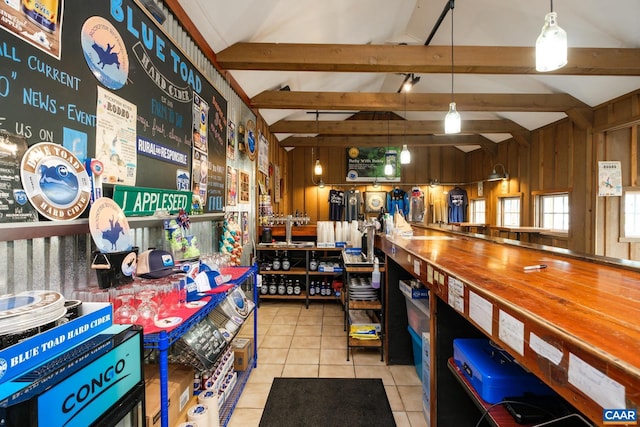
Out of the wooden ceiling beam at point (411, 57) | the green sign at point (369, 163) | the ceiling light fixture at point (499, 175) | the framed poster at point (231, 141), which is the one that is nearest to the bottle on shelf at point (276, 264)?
the framed poster at point (231, 141)

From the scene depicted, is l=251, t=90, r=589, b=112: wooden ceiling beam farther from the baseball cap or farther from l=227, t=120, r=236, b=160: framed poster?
the baseball cap

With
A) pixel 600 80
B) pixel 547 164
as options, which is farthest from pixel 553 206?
pixel 600 80

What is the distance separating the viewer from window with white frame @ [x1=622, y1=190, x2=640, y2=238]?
191 inches

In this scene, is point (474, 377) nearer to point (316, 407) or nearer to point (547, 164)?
point (316, 407)

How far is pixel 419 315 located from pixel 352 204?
22.4 feet

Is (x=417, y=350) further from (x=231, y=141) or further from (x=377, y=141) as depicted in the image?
(x=377, y=141)

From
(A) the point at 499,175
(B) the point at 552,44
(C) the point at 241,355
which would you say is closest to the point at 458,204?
(A) the point at 499,175

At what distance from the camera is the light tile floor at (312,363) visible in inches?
92.5

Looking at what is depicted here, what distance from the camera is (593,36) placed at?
12.0 feet

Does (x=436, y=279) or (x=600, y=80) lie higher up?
(x=600, y=80)

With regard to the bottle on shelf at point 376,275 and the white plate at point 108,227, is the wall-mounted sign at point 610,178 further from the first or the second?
the white plate at point 108,227

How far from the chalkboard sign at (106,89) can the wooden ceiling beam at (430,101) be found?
257 centimetres

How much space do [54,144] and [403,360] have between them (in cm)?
325

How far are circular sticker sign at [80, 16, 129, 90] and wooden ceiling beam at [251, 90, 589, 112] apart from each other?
10.9ft
